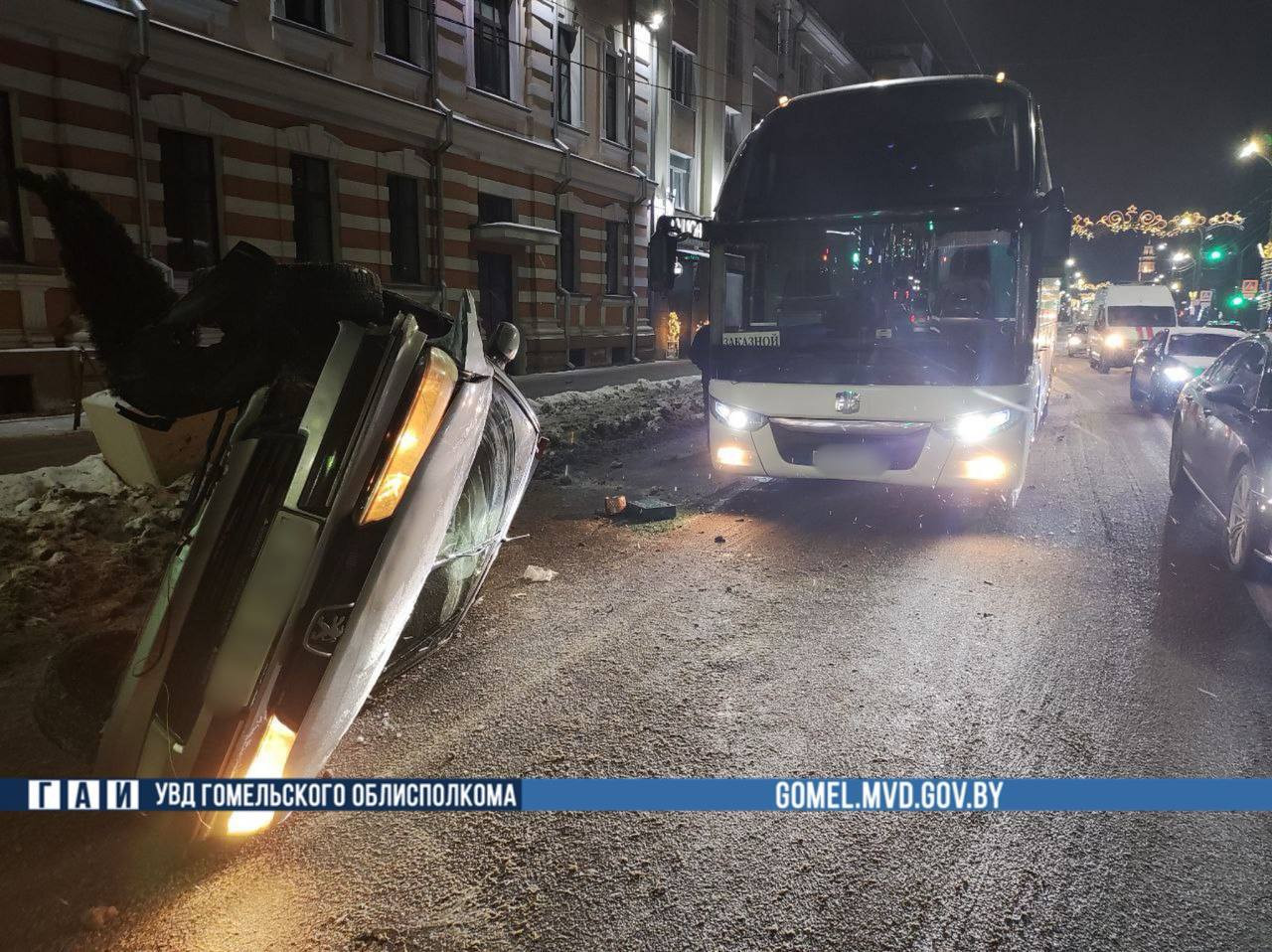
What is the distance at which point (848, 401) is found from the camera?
6.62m

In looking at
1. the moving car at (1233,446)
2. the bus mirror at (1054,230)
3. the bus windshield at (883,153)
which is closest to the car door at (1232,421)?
the moving car at (1233,446)

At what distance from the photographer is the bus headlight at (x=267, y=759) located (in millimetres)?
2135

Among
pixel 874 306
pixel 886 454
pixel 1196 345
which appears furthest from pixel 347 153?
pixel 1196 345

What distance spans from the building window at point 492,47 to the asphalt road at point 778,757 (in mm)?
16018

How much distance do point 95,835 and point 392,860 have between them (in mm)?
959

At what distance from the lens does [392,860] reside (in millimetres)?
2574

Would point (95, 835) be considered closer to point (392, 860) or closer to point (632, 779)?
point (392, 860)

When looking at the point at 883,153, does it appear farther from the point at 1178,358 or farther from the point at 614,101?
the point at 614,101

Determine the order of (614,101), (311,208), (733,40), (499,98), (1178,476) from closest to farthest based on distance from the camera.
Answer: (1178,476), (311,208), (499,98), (614,101), (733,40)

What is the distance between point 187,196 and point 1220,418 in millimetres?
14155

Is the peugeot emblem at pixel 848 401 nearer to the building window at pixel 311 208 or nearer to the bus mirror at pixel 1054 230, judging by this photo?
the bus mirror at pixel 1054 230

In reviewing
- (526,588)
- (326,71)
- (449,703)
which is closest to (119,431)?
(526,588)

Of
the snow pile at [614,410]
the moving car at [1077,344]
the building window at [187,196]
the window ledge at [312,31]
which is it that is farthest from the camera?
the moving car at [1077,344]

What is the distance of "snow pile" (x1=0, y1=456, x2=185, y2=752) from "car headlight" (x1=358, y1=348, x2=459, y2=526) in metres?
1.31
